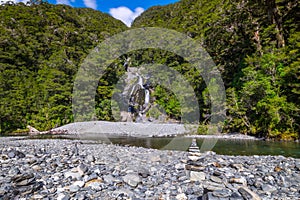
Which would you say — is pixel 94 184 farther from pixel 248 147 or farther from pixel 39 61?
pixel 39 61

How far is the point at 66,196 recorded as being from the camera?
2.92 m

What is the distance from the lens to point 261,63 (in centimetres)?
1324

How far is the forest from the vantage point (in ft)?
40.3

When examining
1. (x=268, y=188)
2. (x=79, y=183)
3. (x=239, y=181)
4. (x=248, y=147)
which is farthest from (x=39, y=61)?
(x=268, y=188)

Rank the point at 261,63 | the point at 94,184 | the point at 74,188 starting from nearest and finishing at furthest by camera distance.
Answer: the point at 74,188
the point at 94,184
the point at 261,63

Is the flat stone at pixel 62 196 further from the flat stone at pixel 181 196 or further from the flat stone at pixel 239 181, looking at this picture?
the flat stone at pixel 239 181

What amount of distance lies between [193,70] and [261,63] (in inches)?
396

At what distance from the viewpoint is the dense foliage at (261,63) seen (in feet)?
38.2

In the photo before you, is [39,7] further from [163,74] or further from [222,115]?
[222,115]

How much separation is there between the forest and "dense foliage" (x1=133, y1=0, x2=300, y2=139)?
0.06 meters

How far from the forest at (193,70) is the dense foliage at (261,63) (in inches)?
2.2

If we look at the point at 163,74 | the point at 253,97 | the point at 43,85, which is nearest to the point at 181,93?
the point at 163,74

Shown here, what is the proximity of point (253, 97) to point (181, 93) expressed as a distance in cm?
1054

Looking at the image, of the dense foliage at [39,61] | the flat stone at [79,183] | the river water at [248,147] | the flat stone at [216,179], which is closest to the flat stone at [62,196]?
the flat stone at [79,183]
